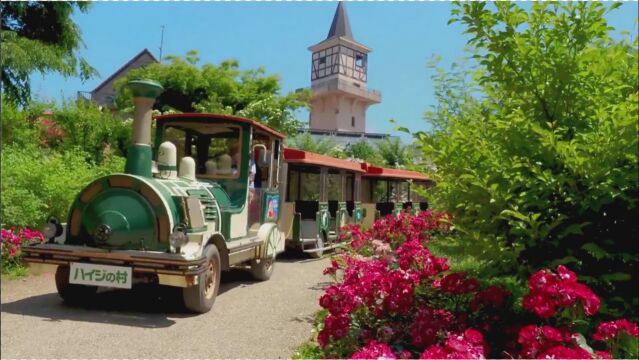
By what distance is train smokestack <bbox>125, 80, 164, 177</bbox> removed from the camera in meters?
5.09

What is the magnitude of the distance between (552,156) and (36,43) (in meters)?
11.8

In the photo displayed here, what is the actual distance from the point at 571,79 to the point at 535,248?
3.98 feet

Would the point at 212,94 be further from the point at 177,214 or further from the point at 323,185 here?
the point at 177,214

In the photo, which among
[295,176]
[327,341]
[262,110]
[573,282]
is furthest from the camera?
[262,110]

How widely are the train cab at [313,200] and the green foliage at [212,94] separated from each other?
7.21 metres

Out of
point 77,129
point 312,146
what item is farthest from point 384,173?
point 312,146

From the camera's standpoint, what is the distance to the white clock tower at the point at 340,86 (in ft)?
150

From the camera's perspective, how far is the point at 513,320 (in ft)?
12.4

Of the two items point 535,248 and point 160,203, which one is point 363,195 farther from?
point 535,248

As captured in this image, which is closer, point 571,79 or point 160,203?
point 571,79

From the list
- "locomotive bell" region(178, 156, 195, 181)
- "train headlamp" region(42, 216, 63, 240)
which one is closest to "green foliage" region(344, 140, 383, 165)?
"locomotive bell" region(178, 156, 195, 181)

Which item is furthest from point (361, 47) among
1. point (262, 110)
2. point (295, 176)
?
point (295, 176)

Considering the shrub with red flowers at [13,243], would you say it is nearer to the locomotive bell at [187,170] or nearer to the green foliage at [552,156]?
the locomotive bell at [187,170]

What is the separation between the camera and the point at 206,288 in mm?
5391
